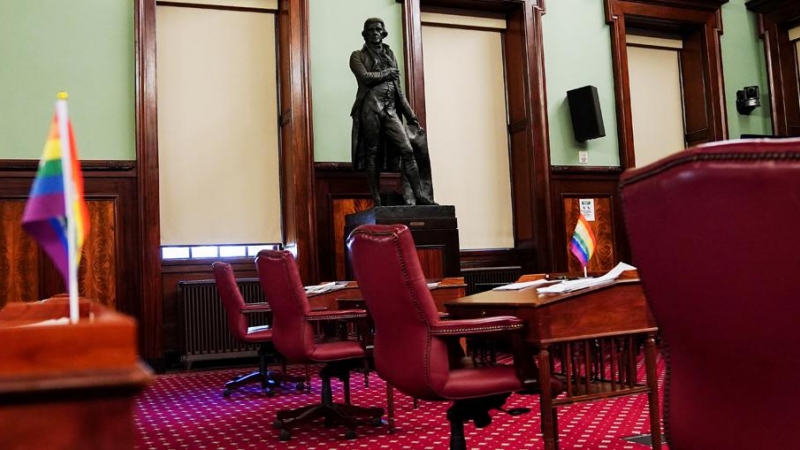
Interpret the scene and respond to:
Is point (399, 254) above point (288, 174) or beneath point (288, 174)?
beneath

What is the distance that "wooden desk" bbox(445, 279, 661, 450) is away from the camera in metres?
2.36

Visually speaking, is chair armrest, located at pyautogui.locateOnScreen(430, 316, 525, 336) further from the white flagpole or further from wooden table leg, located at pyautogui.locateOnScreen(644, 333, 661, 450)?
the white flagpole

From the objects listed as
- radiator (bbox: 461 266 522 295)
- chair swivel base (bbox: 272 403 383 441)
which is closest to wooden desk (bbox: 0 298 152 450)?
chair swivel base (bbox: 272 403 383 441)

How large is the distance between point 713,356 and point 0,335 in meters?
1.00

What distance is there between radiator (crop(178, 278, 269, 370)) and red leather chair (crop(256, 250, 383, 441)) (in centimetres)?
269

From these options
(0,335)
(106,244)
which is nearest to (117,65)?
(106,244)

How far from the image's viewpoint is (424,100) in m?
7.29

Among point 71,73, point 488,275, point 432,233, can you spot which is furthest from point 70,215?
point 488,275

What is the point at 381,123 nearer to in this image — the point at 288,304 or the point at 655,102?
the point at 288,304

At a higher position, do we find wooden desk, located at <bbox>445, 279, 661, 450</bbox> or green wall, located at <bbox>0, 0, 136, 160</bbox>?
green wall, located at <bbox>0, 0, 136, 160</bbox>

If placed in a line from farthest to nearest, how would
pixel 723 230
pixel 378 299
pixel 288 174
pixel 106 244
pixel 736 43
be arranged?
1. pixel 736 43
2. pixel 288 174
3. pixel 106 244
4. pixel 378 299
5. pixel 723 230

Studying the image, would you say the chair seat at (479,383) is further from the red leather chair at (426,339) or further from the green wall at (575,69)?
the green wall at (575,69)

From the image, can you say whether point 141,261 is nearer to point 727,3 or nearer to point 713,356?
point 713,356

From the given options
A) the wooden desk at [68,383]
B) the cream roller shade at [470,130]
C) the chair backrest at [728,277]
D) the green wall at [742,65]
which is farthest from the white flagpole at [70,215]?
the green wall at [742,65]
